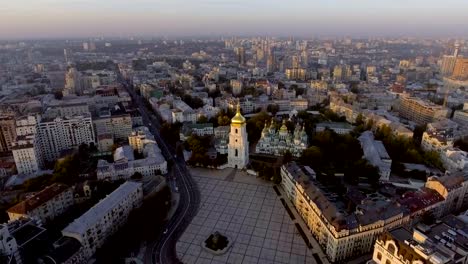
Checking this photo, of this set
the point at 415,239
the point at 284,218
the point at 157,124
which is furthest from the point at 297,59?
the point at 415,239

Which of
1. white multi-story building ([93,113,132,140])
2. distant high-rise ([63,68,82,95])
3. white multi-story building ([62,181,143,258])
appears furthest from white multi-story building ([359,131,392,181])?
distant high-rise ([63,68,82,95])

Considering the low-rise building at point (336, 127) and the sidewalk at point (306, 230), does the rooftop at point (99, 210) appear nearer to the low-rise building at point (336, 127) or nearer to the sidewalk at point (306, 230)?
the sidewalk at point (306, 230)

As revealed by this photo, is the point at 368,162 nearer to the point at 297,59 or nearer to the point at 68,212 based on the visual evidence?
the point at 68,212

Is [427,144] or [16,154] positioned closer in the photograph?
[16,154]

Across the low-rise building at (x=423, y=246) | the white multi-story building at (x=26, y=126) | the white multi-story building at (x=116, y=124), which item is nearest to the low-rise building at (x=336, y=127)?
the low-rise building at (x=423, y=246)

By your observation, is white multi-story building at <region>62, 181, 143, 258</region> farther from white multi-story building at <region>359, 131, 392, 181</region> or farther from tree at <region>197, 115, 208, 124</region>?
white multi-story building at <region>359, 131, 392, 181</region>

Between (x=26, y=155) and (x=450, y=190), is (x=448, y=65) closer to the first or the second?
(x=450, y=190)
